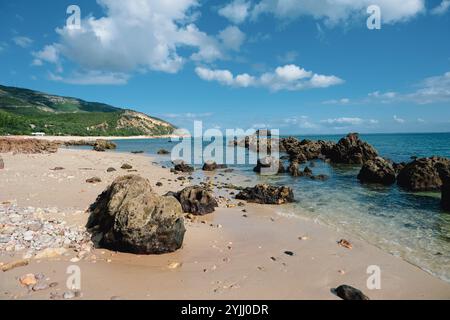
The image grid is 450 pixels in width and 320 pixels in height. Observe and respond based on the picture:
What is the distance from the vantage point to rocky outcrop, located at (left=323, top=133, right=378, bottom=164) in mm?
40000

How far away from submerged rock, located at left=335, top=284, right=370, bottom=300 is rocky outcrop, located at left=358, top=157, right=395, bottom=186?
63.6 feet

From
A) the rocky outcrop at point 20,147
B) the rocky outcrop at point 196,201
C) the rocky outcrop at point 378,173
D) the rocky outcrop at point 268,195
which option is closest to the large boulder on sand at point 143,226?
the rocky outcrop at point 196,201

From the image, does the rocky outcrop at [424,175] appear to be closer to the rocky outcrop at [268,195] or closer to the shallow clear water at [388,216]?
the shallow clear water at [388,216]

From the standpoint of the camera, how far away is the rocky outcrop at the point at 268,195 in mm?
15791

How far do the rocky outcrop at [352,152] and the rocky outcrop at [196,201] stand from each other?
31.5m

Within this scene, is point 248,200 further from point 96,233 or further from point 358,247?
point 96,233

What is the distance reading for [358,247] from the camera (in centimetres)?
958

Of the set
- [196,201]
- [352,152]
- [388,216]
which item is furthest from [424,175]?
[352,152]

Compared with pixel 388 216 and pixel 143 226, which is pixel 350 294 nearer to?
pixel 143 226

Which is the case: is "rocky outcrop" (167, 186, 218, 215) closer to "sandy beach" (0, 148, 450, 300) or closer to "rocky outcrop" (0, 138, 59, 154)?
"sandy beach" (0, 148, 450, 300)

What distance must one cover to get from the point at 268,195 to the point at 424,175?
40.4 feet
